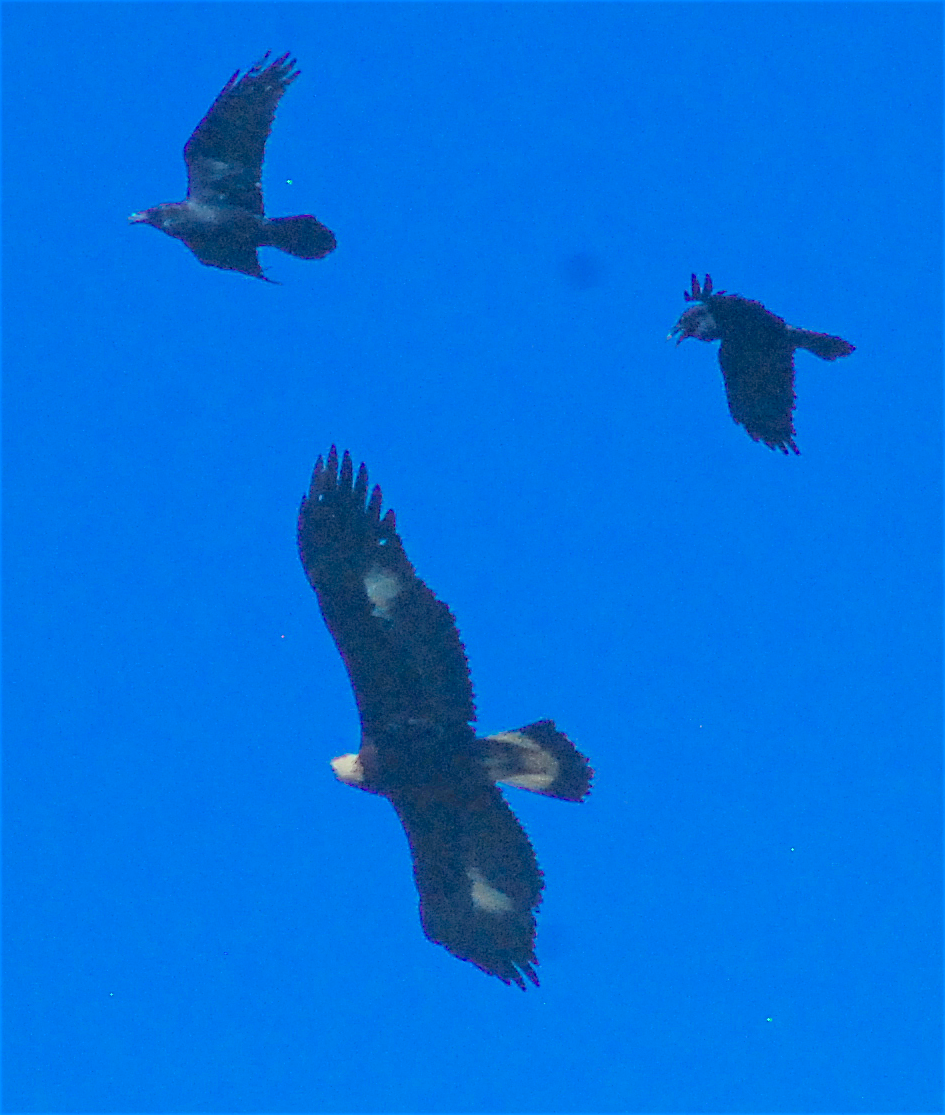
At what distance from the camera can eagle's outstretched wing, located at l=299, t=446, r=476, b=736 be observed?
807 cm

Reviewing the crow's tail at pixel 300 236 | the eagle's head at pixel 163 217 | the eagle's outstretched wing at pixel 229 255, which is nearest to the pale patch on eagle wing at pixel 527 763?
the crow's tail at pixel 300 236

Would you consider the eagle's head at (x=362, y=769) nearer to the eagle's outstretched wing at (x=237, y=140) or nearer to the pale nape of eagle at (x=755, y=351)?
the pale nape of eagle at (x=755, y=351)

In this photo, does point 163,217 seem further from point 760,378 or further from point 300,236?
point 760,378

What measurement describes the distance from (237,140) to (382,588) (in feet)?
12.7

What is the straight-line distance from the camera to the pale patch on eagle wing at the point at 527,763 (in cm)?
847

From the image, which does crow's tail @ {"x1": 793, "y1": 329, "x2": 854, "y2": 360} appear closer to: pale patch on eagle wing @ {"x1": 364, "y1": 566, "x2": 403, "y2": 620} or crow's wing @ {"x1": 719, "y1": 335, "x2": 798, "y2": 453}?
crow's wing @ {"x1": 719, "y1": 335, "x2": 798, "y2": 453}

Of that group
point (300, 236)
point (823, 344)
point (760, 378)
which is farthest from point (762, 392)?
point (300, 236)

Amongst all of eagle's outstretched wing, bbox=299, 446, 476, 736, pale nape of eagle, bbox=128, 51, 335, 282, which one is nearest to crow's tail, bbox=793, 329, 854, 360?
eagle's outstretched wing, bbox=299, 446, 476, 736

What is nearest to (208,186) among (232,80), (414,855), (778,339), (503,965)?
(232,80)

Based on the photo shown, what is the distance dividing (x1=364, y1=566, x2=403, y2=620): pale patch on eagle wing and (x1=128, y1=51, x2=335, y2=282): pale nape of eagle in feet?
9.55

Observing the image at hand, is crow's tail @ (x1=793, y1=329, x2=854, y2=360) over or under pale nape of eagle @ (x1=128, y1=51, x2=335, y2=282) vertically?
under

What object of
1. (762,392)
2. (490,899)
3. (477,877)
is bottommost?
(490,899)

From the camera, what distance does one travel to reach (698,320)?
877 centimetres

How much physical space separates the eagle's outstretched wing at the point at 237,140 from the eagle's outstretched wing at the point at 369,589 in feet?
9.60
